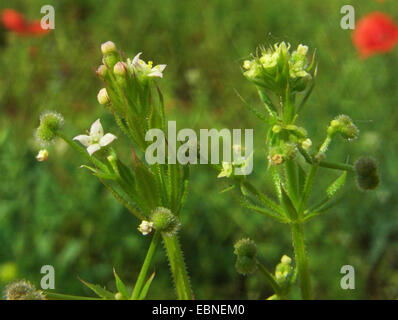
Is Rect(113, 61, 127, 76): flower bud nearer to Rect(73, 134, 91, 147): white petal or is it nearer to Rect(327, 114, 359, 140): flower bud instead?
Rect(73, 134, 91, 147): white petal

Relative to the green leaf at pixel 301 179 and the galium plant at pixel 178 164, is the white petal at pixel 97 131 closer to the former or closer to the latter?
the galium plant at pixel 178 164

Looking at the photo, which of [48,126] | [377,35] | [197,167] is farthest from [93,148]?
[377,35]

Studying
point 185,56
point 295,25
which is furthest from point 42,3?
point 295,25

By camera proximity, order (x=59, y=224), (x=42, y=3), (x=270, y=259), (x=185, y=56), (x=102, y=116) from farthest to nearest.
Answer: (x=42, y=3), (x=185, y=56), (x=102, y=116), (x=270, y=259), (x=59, y=224)

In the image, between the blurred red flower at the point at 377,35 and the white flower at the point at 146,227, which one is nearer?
the white flower at the point at 146,227

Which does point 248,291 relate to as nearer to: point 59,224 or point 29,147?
point 59,224

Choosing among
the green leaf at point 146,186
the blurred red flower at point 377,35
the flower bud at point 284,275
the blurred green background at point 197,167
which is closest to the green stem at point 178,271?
the green leaf at point 146,186

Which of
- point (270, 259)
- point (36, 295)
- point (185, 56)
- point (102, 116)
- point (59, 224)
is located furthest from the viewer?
point (185, 56)
